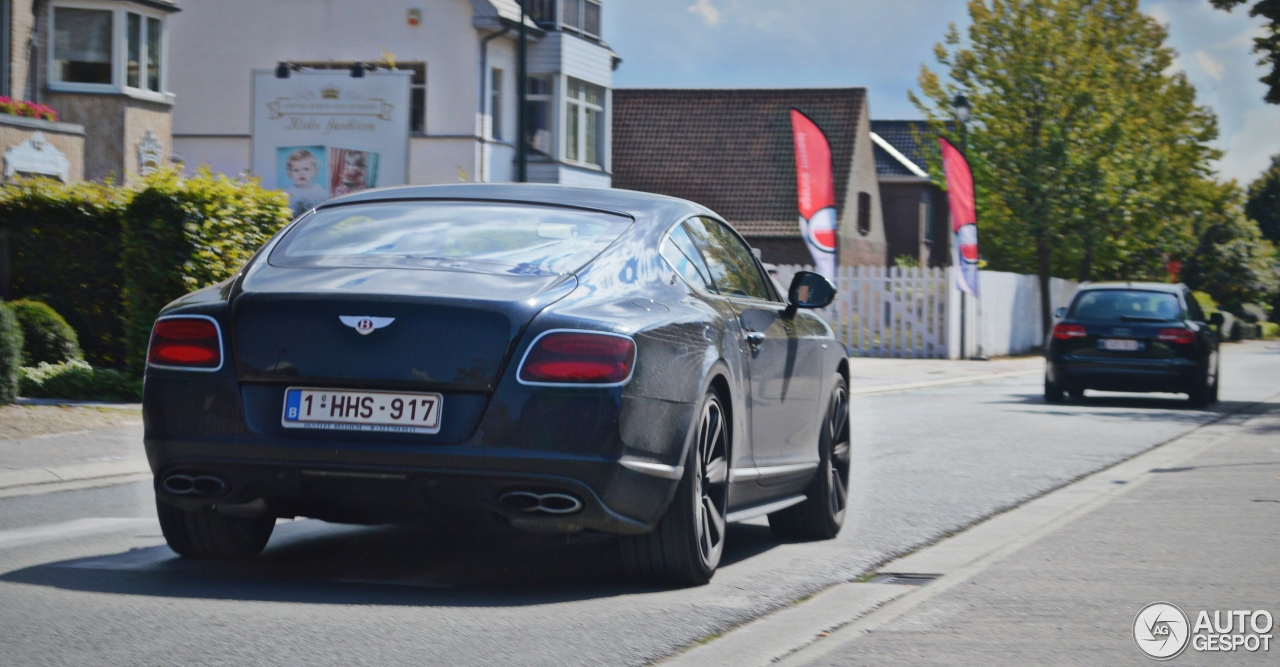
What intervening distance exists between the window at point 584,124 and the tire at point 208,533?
31.6 meters

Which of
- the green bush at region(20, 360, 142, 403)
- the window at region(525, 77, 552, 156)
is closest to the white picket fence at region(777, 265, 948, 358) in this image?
the window at region(525, 77, 552, 156)

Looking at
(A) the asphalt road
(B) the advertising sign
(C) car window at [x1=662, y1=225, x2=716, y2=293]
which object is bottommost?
(A) the asphalt road

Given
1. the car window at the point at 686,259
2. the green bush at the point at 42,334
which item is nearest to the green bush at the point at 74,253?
the green bush at the point at 42,334

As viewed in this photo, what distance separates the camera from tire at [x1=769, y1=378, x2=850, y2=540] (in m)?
7.95

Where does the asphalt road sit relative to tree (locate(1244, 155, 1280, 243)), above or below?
below

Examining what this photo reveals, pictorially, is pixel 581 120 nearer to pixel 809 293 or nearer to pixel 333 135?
pixel 333 135

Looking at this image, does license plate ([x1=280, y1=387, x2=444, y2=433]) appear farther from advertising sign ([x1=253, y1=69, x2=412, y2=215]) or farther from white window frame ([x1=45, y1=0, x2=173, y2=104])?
white window frame ([x1=45, y1=0, x2=173, y2=104])

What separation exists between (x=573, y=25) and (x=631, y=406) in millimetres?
33842

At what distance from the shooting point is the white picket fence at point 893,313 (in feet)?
108

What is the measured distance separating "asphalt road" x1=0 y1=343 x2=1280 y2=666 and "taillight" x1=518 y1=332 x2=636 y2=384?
82 cm

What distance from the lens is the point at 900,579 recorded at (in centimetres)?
688

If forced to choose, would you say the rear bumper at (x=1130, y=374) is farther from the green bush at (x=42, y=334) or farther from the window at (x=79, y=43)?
the window at (x=79, y=43)

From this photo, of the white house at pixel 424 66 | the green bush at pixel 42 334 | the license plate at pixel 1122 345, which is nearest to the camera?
the green bush at pixel 42 334

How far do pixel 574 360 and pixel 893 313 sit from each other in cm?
2785
